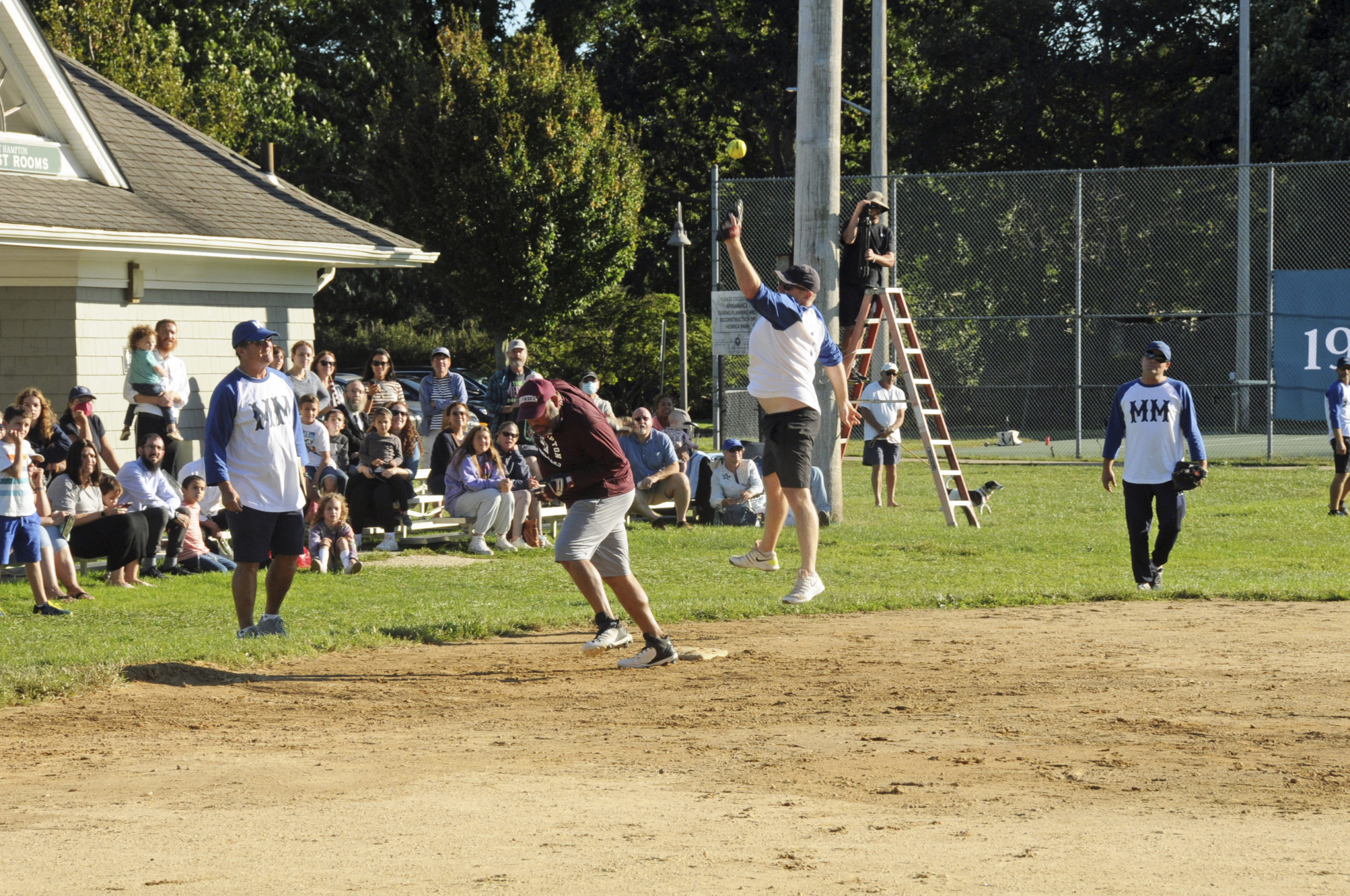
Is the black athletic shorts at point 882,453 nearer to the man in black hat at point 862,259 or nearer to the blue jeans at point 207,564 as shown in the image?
the man in black hat at point 862,259

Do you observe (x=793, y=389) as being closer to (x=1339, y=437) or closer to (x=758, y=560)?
(x=758, y=560)

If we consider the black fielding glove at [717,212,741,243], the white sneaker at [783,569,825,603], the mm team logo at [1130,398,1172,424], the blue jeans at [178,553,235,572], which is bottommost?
the blue jeans at [178,553,235,572]

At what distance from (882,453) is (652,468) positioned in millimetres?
3861

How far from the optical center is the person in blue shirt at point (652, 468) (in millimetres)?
15969

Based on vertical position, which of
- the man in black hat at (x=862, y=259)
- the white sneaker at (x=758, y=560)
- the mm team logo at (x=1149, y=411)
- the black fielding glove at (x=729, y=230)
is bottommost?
the white sneaker at (x=758, y=560)

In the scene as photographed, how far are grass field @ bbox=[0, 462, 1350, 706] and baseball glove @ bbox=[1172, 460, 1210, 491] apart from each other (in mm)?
823

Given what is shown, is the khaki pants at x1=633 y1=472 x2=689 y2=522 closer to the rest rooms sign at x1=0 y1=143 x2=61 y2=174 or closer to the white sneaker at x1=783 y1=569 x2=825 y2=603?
the white sneaker at x1=783 y1=569 x2=825 y2=603

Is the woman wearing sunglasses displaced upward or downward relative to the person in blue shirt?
upward

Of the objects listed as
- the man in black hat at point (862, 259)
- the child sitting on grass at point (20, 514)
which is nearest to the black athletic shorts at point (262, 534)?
the child sitting on grass at point (20, 514)

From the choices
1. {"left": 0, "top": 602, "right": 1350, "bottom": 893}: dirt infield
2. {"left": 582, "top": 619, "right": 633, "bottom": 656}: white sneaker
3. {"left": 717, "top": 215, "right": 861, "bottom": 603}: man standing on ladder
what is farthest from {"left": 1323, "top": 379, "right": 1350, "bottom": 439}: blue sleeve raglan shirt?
{"left": 582, "top": 619, "right": 633, "bottom": 656}: white sneaker

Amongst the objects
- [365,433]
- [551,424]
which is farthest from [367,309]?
[551,424]

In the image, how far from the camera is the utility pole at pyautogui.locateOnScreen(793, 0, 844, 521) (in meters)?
15.5

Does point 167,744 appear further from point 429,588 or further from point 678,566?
point 678,566

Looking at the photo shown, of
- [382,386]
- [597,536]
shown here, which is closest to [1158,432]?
[597,536]
